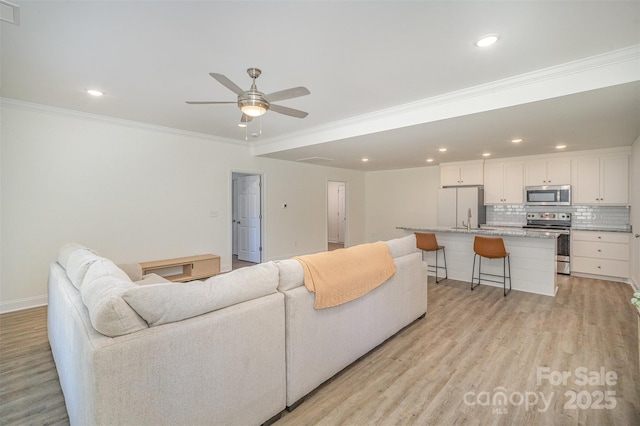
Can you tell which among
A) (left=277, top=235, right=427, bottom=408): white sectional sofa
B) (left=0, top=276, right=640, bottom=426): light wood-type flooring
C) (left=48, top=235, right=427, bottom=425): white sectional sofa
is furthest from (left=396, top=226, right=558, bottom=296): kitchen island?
(left=48, top=235, right=427, bottom=425): white sectional sofa

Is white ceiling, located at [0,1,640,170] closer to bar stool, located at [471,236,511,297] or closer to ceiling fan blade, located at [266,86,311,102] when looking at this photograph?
ceiling fan blade, located at [266,86,311,102]

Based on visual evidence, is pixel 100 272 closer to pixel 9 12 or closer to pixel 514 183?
pixel 9 12

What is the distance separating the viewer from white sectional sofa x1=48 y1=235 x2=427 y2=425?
1271mm

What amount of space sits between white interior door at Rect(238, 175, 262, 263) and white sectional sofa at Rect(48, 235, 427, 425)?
427 centimetres

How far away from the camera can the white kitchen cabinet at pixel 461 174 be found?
21.4ft

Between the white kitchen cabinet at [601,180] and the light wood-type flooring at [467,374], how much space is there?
8.29 ft

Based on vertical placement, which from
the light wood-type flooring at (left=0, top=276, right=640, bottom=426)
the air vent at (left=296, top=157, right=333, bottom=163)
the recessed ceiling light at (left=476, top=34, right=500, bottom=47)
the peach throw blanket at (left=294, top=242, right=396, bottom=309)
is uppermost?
the recessed ceiling light at (left=476, top=34, right=500, bottom=47)

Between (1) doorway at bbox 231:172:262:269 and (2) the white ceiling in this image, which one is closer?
(2) the white ceiling

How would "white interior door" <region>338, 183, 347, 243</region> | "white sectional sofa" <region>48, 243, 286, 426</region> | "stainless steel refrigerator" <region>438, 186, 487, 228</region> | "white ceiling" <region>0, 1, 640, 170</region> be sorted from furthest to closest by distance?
"white interior door" <region>338, 183, 347, 243</region> < "stainless steel refrigerator" <region>438, 186, 487, 228</region> < "white ceiling" <region>0, 1, 640, 170</region> < "white sectional sofa" <region>48, 243, 286, 426</region>

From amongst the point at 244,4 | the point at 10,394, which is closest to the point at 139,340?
the point at 10,394

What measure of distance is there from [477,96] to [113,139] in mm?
4947

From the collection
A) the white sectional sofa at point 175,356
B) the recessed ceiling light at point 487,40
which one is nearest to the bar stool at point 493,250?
the recessed ceiling light at point 487,40

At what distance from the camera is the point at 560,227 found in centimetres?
571

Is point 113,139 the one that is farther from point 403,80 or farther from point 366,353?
point 366,353
